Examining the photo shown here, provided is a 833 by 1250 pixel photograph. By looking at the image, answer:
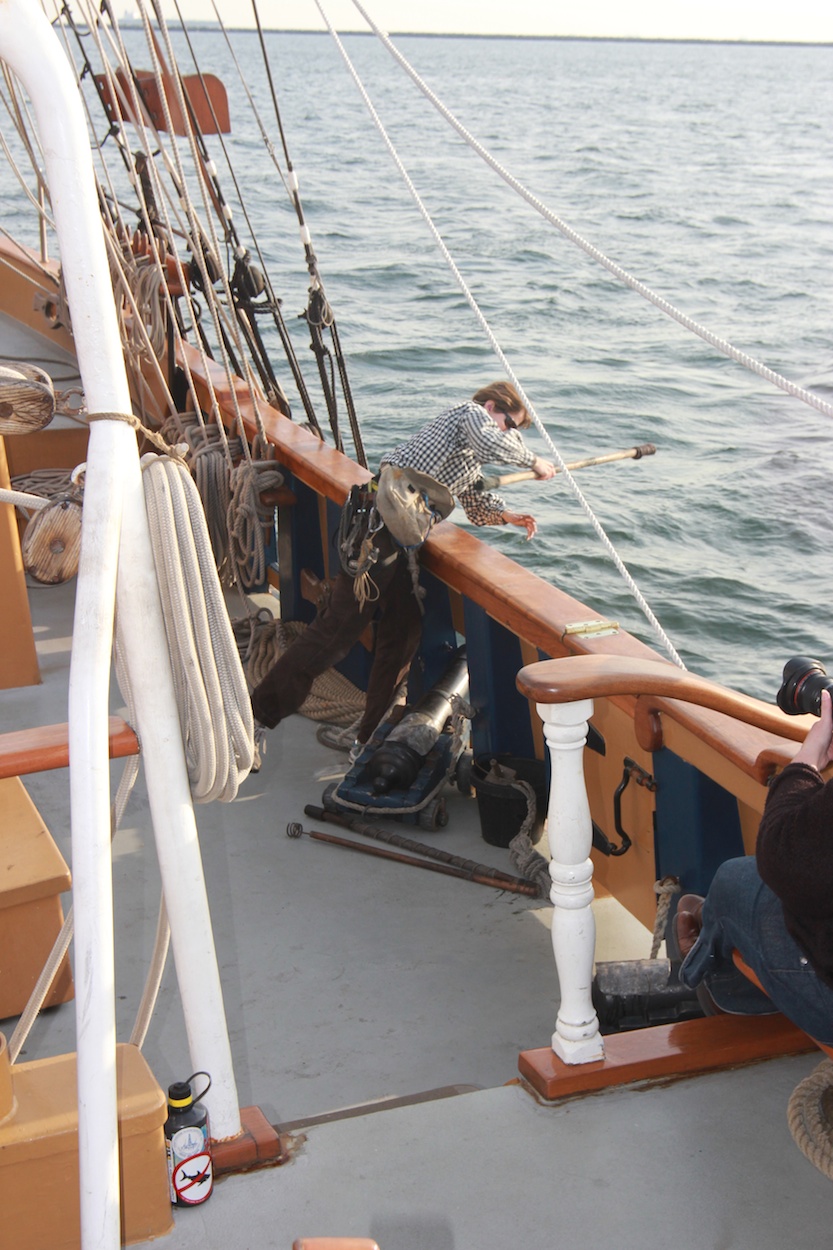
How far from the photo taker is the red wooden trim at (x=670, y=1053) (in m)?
2.12

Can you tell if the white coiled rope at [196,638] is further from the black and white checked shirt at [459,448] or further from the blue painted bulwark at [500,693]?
the black and white checked shirt at [459,448]

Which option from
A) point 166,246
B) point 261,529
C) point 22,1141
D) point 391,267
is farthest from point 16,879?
point 391,267

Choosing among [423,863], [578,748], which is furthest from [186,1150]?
[423,863]

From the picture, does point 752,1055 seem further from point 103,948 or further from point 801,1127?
point 103,948

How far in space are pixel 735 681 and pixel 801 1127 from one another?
5.25 metres

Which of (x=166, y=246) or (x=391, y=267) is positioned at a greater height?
(x=166, y=246)

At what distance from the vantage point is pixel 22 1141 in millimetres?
1747

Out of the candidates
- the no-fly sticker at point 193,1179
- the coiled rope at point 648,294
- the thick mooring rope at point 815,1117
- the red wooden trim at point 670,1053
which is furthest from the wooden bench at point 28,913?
the coiled rope at point 648,294

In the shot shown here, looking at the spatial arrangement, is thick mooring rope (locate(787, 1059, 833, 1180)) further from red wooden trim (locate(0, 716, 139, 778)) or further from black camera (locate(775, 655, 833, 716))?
red wooden trim (locate(0, 716, 139, 778))

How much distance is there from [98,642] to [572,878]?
88 cm

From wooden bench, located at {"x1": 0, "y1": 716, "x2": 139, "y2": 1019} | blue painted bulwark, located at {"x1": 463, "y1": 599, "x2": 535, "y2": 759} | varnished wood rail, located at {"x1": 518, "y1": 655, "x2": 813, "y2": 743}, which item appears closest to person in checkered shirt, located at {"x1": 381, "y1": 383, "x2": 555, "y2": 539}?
blue painted bulwark, located at {"x1": 463, "y1": 599, "x2": 535, "y2": 759}

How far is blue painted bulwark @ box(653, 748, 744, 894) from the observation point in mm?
2549

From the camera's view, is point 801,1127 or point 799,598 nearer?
point 801,1127

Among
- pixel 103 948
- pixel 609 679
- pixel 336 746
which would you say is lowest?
pixel 336 746
